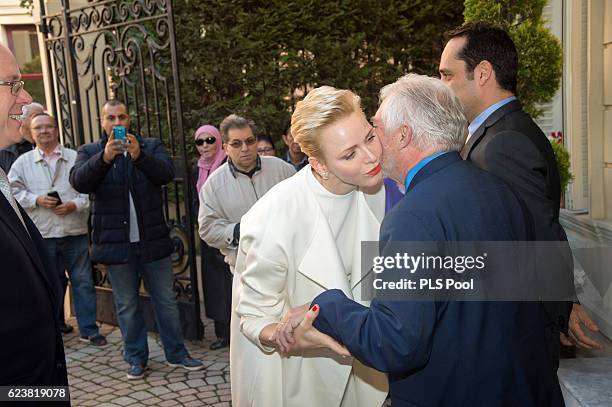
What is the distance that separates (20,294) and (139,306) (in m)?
3.38

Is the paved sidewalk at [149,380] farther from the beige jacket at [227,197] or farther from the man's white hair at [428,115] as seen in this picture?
the man's white hair at [428,115]

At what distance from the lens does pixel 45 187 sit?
20.2ft

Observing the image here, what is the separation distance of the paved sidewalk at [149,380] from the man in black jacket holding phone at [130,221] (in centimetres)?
15

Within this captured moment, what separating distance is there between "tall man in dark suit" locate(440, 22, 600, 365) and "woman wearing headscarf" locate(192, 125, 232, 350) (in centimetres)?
319

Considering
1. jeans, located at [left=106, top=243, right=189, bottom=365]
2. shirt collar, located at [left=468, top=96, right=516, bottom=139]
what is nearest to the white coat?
shirt collar, located at [left=468, top=96, right=516, bottom=139]

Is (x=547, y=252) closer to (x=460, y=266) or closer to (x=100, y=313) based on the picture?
(x=460, y=266)

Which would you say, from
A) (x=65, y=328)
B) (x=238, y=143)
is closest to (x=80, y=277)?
(x=65, y=328)

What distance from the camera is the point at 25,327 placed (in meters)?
2.10

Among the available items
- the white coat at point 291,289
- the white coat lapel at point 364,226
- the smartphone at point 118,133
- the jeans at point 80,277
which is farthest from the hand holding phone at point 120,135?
the white coat lapel at point 364,226

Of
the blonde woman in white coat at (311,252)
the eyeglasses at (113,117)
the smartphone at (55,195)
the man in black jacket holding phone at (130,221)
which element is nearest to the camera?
the blonde woman in white coat at (311,252)

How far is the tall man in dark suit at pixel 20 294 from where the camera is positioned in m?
2.06

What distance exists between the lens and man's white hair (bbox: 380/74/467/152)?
1955 mm

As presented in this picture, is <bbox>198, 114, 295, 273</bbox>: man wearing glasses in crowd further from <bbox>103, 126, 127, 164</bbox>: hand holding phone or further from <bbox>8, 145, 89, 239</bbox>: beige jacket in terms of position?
<bbox>8, 145, 89, 239</bbox>: beige jacket

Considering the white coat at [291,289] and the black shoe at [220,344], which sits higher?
the white coat at [291,289]
